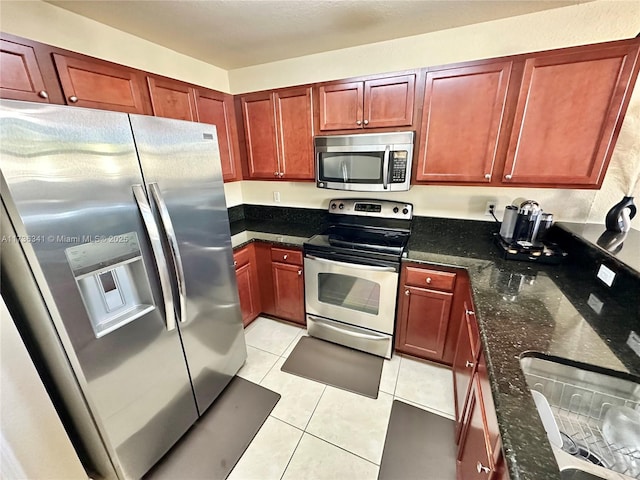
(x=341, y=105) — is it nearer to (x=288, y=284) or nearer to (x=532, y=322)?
(x=288, y=284)

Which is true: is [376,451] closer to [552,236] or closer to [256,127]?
[552,236]

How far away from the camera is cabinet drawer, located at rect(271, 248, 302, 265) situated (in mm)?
2115

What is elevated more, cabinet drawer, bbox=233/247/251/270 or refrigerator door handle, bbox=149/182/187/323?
refrigerator door handle, bbox=149/182/187/323

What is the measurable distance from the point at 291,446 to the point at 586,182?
227 centimetres

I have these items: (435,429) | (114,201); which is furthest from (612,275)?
(114,201)

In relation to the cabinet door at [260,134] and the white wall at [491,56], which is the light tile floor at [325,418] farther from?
the cabinet door at [260,134]

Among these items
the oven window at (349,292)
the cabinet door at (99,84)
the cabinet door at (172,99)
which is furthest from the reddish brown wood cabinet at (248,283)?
the cabinet door at (99,84)

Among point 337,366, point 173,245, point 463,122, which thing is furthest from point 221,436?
point 463,122

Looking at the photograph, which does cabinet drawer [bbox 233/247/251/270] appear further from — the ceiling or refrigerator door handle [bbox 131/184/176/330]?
the ceiling

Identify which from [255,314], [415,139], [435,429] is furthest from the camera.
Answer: [255,314]

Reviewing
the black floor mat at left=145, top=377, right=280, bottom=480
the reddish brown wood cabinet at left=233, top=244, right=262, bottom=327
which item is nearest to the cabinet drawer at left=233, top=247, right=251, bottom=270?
the reddish brown wood cabinet at left=233, top=244, right=262, bottom=327

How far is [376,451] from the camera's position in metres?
1.42

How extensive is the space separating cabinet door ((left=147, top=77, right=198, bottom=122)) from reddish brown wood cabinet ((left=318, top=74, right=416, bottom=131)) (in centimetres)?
97

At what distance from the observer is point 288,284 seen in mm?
2250
